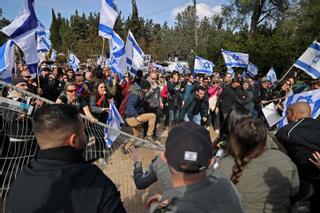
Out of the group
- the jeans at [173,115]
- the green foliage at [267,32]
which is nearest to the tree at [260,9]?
the green foliage at [267,32]

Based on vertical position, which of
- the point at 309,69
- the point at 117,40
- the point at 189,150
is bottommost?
the point at 189,150

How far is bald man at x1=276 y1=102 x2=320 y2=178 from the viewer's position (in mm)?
2842

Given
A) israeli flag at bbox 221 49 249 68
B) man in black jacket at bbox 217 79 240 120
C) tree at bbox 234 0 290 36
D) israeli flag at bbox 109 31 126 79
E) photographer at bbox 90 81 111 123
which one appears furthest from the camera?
tree at bbox 234 0 290 36

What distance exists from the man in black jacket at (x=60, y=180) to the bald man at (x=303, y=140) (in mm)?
2043

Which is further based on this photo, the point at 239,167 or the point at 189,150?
the point at 239,167

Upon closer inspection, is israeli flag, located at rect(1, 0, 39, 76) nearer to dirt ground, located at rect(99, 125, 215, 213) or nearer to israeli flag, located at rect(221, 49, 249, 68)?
dirt ground, located at rect(99, 125, 215, 213)

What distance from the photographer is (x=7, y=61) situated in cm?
528

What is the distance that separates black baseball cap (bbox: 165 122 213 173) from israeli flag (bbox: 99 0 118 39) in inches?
254

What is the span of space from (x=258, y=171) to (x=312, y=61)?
5.58 meters

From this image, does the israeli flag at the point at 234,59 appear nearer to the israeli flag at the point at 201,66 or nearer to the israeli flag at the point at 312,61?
the israeli flag at the point at 201,66

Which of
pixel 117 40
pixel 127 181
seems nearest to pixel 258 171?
pixel 127 181

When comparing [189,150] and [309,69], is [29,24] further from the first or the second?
[309,69]

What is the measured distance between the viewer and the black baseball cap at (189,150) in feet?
4.40

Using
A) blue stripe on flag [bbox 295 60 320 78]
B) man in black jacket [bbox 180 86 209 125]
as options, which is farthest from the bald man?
man in black jacket [bbox 180 86 209 125]
